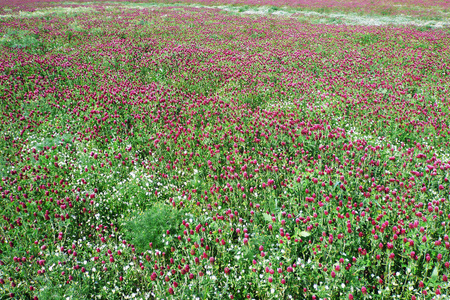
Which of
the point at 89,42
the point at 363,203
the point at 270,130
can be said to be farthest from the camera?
the point at 89,42

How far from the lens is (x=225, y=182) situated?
210 inches

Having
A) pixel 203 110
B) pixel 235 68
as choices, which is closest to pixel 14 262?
pixel 203 110

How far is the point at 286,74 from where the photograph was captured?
35.1 ft

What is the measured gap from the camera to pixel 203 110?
797 centimetres

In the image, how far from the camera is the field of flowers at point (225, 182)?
3379mm

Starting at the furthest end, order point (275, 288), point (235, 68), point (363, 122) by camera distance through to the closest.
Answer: point (235, 68)
point (363, 122)
point (275, 288)

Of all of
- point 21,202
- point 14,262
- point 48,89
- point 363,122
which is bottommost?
point 14,262

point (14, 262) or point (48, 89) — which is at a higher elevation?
point (48, 89)

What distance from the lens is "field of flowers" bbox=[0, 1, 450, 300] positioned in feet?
11.1

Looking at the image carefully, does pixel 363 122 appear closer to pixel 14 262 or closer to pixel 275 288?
pixel 275 288

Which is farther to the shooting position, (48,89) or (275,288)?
(48,89)

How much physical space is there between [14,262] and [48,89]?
7247 mm

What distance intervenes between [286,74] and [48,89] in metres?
8.28

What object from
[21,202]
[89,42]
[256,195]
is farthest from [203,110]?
[89,42]
